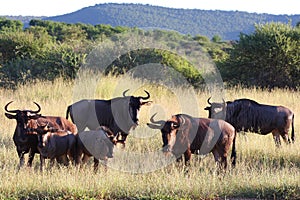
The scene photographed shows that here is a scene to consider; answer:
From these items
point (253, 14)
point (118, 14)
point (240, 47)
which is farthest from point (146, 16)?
point (240, 47)

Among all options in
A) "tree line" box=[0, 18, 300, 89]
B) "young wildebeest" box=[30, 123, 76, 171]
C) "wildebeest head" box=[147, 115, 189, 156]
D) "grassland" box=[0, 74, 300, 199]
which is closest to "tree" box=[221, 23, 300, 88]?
"tree line" box=[0, 18, 300, 89]

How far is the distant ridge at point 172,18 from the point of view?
75062mm

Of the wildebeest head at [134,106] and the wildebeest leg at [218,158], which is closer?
the wildebeest leg at [218,158]

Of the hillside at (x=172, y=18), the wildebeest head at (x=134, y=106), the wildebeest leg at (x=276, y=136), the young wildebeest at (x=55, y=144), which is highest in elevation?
the hillside at (x=172, y=18)

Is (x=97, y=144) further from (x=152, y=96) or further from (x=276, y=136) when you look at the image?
(x=152, y=96)

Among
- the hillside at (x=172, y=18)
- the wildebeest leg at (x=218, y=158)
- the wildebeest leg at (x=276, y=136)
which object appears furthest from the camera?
the hillside at (x=172, y=18)

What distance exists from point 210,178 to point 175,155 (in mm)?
1321

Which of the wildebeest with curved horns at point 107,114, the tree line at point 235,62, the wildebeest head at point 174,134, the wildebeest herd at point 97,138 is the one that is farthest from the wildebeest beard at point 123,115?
the tree line at point 235,62

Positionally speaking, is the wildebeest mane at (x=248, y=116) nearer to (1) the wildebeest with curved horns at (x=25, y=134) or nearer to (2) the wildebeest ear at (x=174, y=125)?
(2) the wildebeest ear at (x=174, y=125)

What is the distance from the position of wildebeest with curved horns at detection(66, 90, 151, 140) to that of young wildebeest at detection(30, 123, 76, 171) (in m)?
2.05

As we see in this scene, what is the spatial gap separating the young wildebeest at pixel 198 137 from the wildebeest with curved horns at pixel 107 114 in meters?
2.13

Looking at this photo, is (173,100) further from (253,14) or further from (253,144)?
(253,14)

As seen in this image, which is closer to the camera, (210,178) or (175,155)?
(210,178)

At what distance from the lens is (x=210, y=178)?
869 cm
